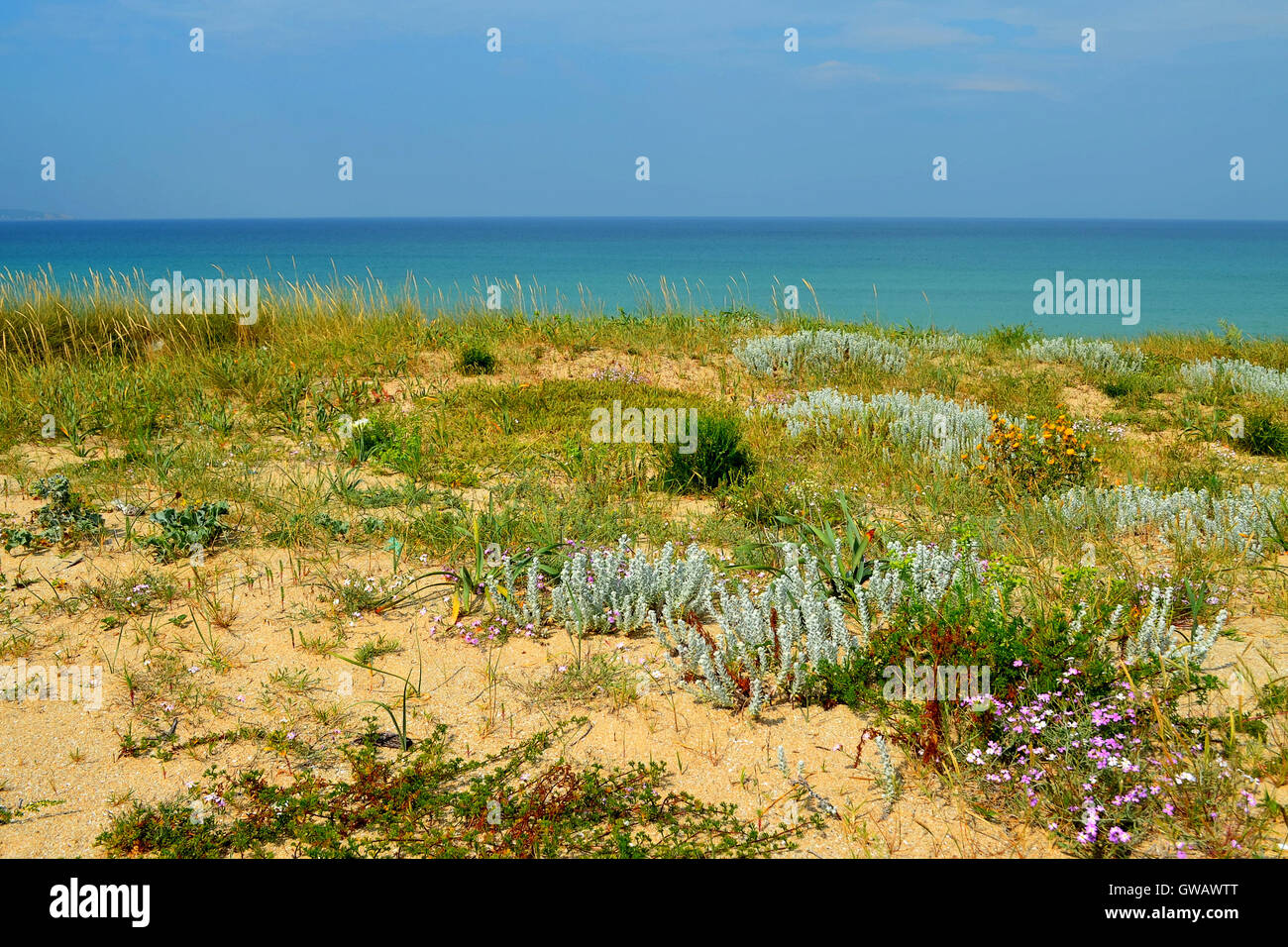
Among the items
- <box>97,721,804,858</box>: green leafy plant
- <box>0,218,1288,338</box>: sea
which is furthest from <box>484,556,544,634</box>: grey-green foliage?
<box>0,218,1288,338</box>: sea

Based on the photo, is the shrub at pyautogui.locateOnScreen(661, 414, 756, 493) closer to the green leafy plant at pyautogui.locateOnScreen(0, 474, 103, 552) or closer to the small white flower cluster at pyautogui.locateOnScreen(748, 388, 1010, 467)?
the small white flower cluster at pyautogui.locateOnScreen(748, 388, 1010, 467)

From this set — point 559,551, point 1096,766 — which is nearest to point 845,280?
point 559,551

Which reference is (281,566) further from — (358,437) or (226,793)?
(358,437)

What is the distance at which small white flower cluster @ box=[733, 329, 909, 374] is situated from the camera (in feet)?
33.5

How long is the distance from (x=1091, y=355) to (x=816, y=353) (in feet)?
12.6

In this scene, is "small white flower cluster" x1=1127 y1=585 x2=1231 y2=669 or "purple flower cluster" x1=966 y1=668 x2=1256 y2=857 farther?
"small white flower cluster" x1=1127 y1=585 x2=1231 y2=669

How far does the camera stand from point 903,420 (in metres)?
7.25

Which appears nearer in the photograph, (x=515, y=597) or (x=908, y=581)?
(x=908, y=581)

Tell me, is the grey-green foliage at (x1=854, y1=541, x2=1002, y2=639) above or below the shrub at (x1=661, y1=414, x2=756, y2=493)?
below

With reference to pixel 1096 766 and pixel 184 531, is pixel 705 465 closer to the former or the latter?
pixel 184 531

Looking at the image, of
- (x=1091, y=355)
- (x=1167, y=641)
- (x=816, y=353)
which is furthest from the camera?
(x=1091, y=355)

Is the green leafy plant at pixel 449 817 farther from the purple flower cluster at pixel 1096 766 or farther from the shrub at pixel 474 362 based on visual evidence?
the shrub at pixel 474 362

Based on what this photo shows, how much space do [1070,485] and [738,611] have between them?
347 centimetres

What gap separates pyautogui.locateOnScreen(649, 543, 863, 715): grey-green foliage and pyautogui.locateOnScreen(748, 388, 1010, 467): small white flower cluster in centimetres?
314
